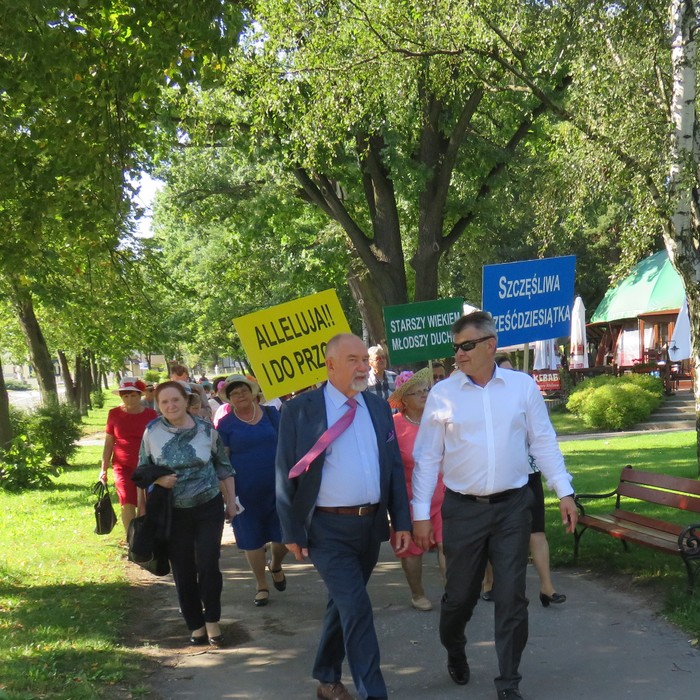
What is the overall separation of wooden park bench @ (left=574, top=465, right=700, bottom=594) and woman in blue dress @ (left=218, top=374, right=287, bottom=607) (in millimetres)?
2709

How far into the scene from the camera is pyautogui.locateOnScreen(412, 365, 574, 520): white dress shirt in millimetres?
5191

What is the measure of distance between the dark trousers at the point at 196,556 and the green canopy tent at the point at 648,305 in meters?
26.3

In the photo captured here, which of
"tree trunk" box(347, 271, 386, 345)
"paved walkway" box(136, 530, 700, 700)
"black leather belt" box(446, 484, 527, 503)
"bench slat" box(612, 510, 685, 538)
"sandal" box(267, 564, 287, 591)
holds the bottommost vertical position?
"paved walkway" box(136, 530, 700, 700)

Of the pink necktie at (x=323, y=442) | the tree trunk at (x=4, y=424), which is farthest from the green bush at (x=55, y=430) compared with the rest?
the pink necktie at (x=323, y=442)

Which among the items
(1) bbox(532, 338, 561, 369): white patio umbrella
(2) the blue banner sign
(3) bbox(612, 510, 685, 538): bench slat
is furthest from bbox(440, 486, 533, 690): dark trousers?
(1) bbox(532, 338, 561, 369): white patio umbrella

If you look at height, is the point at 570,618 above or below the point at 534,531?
below

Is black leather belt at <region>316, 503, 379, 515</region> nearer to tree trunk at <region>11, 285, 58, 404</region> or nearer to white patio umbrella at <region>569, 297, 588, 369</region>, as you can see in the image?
tree trunk at <region>11, 285, 58, 404</region>

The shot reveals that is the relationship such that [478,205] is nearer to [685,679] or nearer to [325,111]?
[325,111]

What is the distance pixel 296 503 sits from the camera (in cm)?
522

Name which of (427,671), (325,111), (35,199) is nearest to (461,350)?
(427,671)

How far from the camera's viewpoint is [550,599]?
7348 mm

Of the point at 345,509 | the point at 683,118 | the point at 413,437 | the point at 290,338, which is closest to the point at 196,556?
the point at 413,437

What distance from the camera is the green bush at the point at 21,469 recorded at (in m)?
17.9

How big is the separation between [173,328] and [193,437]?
39905 millimetres
